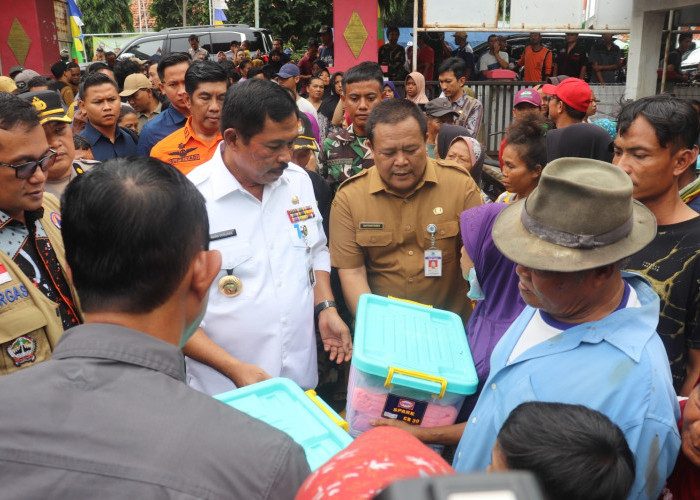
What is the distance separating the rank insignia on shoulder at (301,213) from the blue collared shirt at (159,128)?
8.89 feet

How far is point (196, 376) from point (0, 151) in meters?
1.21

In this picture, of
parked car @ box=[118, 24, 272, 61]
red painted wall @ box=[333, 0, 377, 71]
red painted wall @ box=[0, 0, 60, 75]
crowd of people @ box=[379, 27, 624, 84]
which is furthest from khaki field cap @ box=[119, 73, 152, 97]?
parked car @ box=[118, 24, 272, 61]

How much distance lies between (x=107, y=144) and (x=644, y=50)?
828 centimetres

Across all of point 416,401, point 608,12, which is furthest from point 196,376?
point 608,12

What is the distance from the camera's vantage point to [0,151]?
2.09 m

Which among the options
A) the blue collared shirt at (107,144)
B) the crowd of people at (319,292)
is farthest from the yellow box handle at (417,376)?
the blue collared shirt at (107,144)

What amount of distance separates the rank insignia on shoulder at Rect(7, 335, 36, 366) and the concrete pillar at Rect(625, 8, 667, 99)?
373 inches

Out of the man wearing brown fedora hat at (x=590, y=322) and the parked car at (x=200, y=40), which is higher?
the parked car at (x=200, y=40)

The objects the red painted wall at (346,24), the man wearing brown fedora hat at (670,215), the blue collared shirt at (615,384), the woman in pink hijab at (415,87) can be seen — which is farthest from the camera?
the red painted wall at (346,24)

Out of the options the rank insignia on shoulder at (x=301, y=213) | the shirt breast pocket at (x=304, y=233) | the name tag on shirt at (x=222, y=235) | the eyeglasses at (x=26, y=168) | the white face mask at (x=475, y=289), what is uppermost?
the eyeglasses at (x=26, y=168)

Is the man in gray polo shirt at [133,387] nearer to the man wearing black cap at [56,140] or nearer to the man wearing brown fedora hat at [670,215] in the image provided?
the man wearing brown fedora hat at [670,215]

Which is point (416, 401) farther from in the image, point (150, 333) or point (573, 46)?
point (573, 46)

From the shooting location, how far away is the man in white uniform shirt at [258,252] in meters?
2.53

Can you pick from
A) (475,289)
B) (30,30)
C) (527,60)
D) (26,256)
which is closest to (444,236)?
(475,289)
